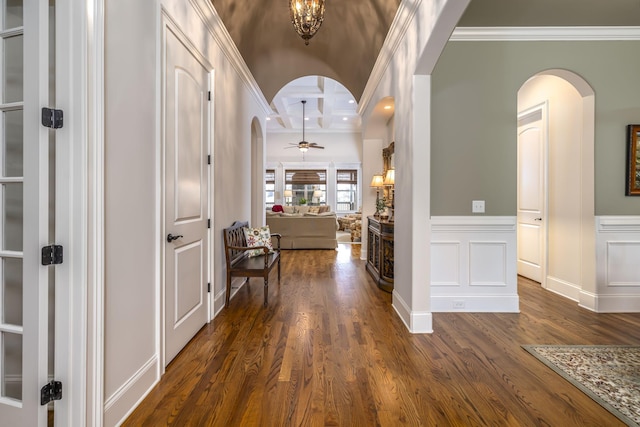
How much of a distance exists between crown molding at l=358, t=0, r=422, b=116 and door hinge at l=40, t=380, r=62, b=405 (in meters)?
3.43

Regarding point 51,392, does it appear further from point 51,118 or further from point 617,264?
point 617,264

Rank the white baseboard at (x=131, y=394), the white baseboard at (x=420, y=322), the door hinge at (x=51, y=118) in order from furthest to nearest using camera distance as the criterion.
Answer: the white baseboard at (x=420, y=322) → the white baseboard at (x=131, y=394) → the door hinge at (x=51, y=118)

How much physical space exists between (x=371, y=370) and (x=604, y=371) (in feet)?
5.20

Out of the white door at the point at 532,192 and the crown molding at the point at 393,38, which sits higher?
the crown molding at the point at 393,38

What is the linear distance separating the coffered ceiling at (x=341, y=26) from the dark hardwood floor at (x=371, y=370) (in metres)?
3.04

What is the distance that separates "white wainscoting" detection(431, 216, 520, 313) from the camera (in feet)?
11.0

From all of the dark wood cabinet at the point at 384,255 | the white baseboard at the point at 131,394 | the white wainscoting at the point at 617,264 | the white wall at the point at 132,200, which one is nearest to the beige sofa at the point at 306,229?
the dark wood cabinet at the point at 384,255

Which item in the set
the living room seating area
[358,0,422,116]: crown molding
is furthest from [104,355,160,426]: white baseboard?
the living room seating area

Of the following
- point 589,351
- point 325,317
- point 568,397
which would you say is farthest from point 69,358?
point 589,351

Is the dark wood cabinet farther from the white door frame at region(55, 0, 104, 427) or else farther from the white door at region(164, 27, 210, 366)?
the white door frame at region(55, 0, 104, 427)

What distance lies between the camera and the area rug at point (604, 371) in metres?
1.78

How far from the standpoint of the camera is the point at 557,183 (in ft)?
13.1

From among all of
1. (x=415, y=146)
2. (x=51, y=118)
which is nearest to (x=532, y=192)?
(x=415, y=146)

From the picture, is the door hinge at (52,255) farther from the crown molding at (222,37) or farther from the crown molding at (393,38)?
the crown molding at (393,38)
